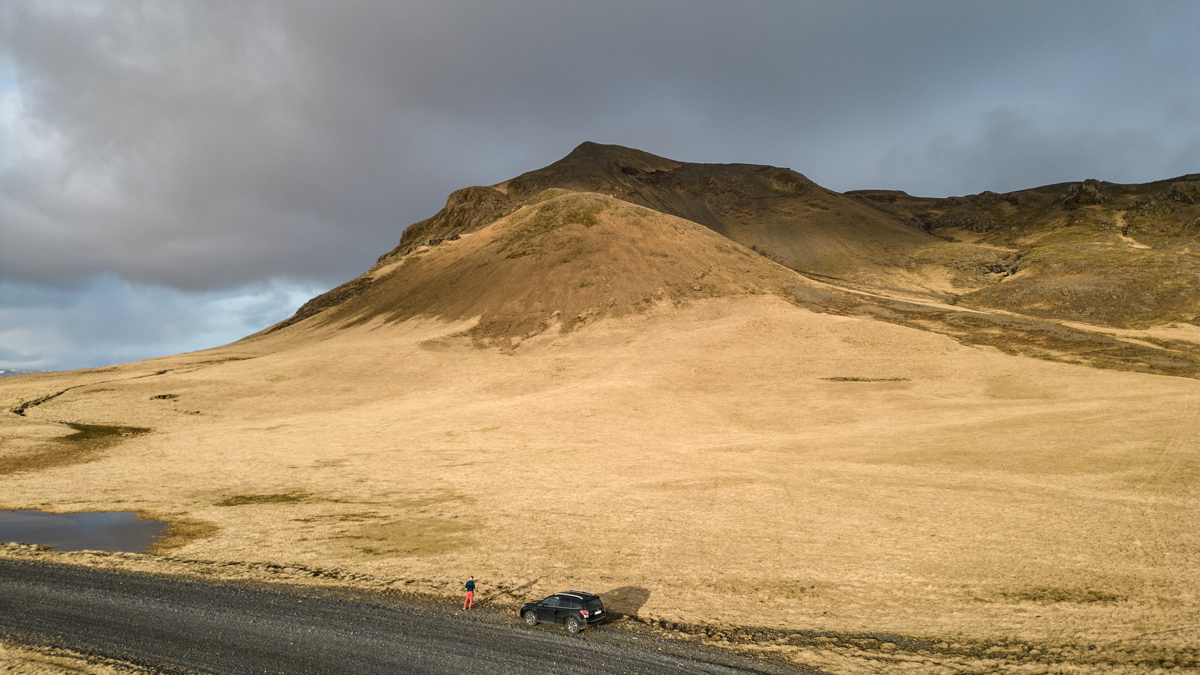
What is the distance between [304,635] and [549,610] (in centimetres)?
773

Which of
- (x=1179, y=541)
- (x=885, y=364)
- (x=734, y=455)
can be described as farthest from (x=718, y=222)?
(x=1179, y=541)

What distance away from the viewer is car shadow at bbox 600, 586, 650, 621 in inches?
766

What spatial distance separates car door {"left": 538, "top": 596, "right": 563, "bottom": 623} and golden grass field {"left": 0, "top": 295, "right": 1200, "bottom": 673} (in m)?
2.57

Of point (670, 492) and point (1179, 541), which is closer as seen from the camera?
point (1179, 541)

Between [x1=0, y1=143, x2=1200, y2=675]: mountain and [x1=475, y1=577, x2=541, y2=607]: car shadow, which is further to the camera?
[x1=475, y1=577, x2=541, y2=607]: car shadow

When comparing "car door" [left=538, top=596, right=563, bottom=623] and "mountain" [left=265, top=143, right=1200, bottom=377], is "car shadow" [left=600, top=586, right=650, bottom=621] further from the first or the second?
"mountain" [left=265, top=143, right=1200, bottom=377]

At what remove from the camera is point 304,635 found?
18.5 metres

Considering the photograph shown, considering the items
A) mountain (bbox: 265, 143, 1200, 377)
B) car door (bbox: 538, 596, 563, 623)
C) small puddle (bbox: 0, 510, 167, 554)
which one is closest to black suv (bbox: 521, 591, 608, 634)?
car door (bbox: 538, 596, 563, 623)

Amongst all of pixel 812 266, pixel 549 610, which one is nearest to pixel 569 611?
pixel 549 610

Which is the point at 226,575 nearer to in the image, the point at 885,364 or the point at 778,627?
the point at 778,627

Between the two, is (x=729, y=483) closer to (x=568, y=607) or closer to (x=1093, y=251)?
(x=568, y=607)

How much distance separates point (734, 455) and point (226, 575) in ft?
98.7

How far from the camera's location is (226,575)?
23.1m

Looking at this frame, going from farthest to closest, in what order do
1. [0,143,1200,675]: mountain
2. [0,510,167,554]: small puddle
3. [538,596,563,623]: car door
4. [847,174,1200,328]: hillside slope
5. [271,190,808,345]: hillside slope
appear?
[271,190,808,345]: hillside slope
[847,174,1200,328]: hillside slope
[0,510,167,554]: small puddle
[0,143,1200,675]: mountain
[538,596,563,623]: car door
